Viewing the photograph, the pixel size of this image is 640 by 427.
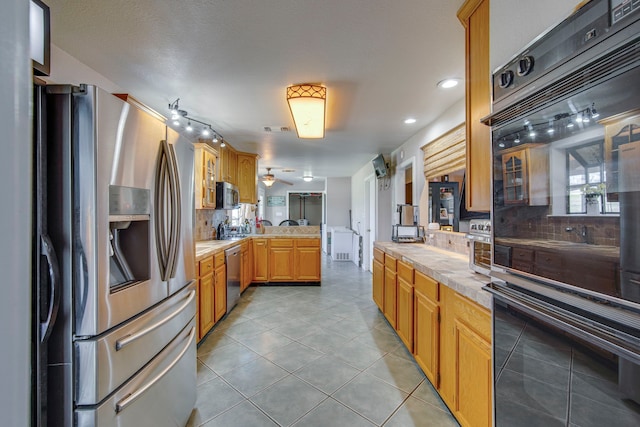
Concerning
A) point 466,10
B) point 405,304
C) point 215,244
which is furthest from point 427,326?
point 215,244

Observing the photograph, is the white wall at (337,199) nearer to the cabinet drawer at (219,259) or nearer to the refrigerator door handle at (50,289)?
the cabinet drawer at (219,259)

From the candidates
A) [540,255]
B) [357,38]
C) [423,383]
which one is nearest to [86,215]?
[540,255]

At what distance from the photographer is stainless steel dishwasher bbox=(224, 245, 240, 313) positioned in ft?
11.1

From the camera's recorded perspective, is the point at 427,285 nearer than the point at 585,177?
No

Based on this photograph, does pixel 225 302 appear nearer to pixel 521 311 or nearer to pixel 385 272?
pixel 385 272

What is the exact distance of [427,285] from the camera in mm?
1947

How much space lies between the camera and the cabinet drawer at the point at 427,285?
1818mm

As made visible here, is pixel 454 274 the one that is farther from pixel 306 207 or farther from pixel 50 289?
pixel 306 207

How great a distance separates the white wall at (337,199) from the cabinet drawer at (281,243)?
3.65m

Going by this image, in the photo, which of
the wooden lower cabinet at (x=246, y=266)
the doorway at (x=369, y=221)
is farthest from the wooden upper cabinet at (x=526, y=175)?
the doorway at (x=369, y=221)

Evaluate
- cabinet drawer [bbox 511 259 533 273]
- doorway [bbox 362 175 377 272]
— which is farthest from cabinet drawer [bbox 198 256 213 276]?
doorway [bbox 362 175 377 272]

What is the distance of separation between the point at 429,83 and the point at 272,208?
30.8 feet

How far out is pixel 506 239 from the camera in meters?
1.07

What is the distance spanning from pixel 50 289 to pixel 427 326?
6.65 ft
